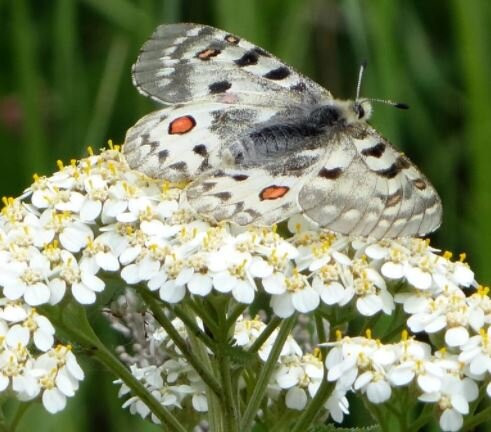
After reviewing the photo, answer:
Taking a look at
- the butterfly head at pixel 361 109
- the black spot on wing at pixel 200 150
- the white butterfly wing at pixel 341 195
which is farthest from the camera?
the butterfly head at pixel 361 109

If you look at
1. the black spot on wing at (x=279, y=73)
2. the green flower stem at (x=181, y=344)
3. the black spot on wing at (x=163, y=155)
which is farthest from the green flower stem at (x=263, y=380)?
the black spot on wing at (x=279, y=73)

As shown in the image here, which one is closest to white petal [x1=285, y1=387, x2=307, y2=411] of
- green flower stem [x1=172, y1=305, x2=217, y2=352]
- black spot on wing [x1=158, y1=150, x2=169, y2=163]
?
green flower stem [x1=172, y1=305, x2=217, y2=352]

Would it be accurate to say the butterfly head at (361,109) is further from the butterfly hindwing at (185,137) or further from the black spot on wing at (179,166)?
the black spot on wing at (179,166)

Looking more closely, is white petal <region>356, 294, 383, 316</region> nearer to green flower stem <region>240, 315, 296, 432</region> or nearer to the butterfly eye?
green flower stem <region>240, 315, 296, 432</region>

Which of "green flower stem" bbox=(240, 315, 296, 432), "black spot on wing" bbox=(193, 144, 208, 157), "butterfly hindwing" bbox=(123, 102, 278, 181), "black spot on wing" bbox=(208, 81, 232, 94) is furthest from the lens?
"black spot on wing" bbox=(208, 81, 232, 94)

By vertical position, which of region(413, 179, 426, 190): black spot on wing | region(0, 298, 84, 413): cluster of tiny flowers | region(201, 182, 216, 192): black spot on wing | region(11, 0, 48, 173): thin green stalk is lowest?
region(11, 0, 48, 173): thin green stalk

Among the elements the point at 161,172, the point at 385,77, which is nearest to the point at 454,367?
the point at 161,172
